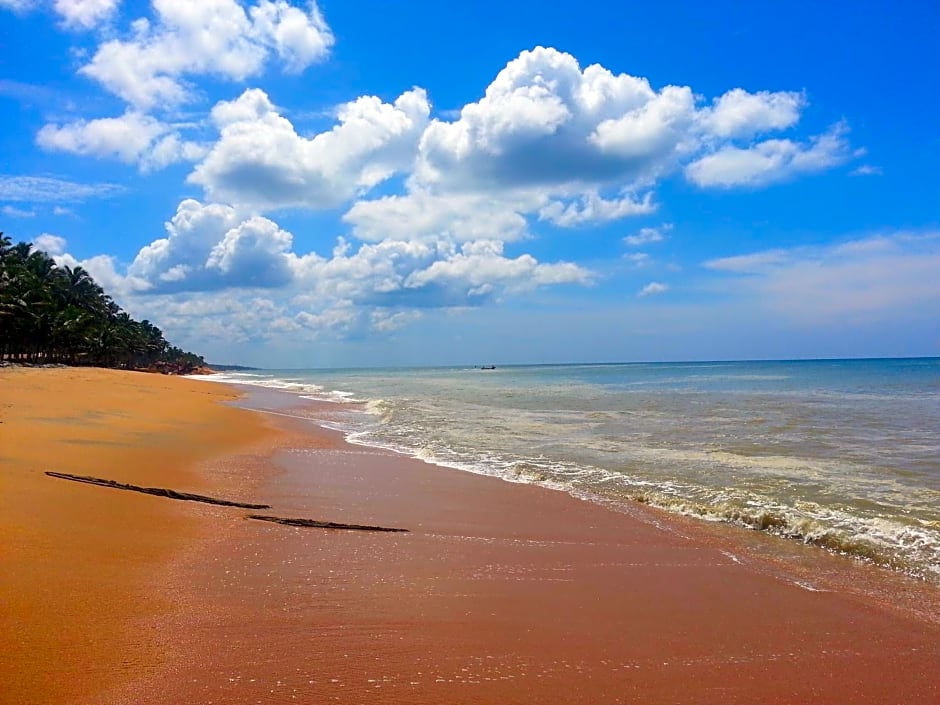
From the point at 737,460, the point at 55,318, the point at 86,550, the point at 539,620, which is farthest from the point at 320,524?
the point at 55,318

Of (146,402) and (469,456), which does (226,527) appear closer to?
(469,456)

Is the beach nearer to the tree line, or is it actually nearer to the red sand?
the red sand

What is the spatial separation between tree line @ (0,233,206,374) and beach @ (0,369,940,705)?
58501 millimetres

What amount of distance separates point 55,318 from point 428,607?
7393 centimetres

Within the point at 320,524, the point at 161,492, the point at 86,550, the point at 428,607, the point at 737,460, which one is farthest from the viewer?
the point at 737,460

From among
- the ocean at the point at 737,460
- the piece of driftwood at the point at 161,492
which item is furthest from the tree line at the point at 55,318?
the piece of driftwood at the point at 161,492

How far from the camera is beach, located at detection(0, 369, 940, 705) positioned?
3819 mm

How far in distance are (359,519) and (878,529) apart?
693 centimetres

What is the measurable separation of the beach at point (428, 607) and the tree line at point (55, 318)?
192 ft

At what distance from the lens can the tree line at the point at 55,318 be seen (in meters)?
58.4

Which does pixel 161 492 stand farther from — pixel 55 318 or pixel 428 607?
pixel 55 318

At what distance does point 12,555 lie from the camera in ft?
17.4

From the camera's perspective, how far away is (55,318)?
64.2 m

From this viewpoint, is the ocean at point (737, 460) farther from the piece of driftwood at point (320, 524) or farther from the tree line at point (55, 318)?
the tree line at point (55, 318)
